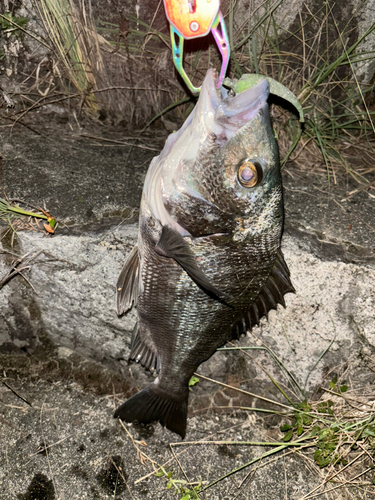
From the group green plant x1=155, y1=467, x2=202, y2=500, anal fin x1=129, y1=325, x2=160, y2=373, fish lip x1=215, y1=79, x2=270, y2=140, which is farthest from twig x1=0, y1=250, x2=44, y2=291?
green plant x1=155, y1=467, x2=202, y2=500

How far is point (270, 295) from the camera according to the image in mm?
2182

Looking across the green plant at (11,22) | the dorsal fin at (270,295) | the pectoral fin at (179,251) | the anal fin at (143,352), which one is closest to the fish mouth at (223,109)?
the pectoral fin at (179,251)

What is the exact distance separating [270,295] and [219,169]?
77 centimetres

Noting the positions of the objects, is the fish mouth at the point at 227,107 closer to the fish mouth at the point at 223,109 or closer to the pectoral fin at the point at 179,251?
the fish mouth at the point at 223,109

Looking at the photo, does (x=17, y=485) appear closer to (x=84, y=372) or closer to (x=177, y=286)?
(x=84, y=372)

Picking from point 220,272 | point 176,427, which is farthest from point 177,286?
point 176,427

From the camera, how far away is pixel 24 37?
285 centimetres

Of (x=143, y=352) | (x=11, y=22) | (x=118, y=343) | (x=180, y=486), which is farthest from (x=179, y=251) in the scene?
(x=11, y=22)

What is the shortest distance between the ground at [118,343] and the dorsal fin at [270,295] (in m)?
0.30

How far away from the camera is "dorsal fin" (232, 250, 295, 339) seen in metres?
2.13

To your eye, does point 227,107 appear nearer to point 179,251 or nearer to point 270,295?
point 179,251

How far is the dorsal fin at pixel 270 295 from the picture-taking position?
83.7 inches

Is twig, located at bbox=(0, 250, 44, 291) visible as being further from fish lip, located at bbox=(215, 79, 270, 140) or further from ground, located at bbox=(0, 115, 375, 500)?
fish lip, located at bbox=(215, 79, 270, 140)

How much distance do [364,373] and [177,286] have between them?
1.47 meters
